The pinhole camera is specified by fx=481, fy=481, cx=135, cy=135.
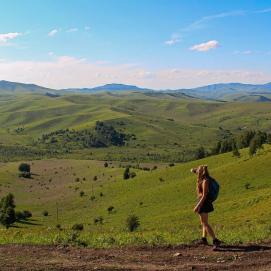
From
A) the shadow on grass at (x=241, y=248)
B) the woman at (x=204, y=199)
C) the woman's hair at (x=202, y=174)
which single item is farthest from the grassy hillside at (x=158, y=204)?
the woman's hair at (x=202, y=174)

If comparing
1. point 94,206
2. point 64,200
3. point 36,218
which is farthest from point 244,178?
point 64,200

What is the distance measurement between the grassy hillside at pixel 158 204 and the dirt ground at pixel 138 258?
1.41 metres

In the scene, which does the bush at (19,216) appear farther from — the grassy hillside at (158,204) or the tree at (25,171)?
the tree at (25,171)

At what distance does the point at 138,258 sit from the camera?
16.8 m

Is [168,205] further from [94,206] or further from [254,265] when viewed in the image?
[254,265]

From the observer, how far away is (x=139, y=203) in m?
93.1

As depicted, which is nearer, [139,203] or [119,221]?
[119,221]

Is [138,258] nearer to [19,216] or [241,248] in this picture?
[241,248]

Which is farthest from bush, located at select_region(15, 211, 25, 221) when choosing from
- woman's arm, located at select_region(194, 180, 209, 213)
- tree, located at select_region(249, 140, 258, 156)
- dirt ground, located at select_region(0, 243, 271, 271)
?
woman's arm, located at select_region(194, 180, 209, 213)

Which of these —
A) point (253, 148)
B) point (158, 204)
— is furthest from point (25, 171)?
point (158, 204)

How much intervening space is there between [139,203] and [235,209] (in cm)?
3537

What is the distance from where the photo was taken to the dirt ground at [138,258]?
1570cm

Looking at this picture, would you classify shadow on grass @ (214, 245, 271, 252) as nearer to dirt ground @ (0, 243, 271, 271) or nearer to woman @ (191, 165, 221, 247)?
dirt ground @ (0, 243, 271, 271)

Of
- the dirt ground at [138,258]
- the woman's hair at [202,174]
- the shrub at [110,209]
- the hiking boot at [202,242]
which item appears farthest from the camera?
the shrub at [110,209]
